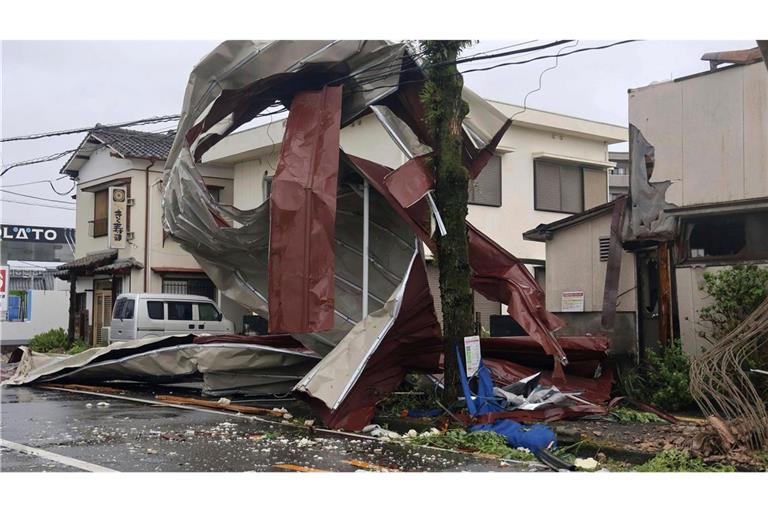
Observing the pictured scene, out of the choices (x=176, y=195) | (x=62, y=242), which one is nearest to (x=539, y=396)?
(x=176, y=195)

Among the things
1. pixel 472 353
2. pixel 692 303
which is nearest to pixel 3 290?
pixel 472 353

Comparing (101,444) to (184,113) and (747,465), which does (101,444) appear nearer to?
(184,113)

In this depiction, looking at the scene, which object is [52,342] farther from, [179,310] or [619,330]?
[619,330]

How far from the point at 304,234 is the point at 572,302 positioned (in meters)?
5.49

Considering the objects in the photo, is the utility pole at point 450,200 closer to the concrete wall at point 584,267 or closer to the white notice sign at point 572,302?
the concrete wall at point 584,267

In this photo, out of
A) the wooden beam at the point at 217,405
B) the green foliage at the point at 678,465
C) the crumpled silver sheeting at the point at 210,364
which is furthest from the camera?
the crumpled silver sheeting at the point at 210,364

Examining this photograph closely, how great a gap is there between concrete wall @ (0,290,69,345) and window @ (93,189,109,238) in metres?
7.67

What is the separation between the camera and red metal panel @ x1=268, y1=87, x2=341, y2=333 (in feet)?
35.9

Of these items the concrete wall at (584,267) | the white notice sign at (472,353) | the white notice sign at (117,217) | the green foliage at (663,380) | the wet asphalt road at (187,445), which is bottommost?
the wet asphalt road at (187,445)

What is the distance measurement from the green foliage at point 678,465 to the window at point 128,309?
16.8m

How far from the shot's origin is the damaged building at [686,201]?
11391 mm

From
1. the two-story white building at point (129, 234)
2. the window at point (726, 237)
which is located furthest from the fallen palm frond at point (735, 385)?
the two-story white building at point (129, 234)

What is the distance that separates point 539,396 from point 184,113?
6290 mm

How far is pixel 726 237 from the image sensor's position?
11711 mm
